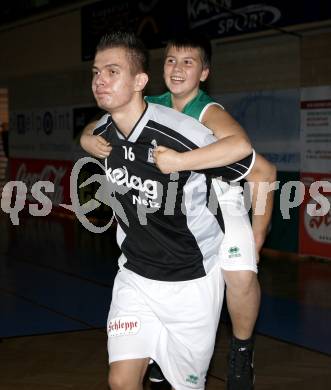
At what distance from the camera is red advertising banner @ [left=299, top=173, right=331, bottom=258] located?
363 inches

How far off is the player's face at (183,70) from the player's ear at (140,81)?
82 centimetres

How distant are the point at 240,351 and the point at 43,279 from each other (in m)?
4.48

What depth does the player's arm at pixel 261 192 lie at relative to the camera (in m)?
3.59

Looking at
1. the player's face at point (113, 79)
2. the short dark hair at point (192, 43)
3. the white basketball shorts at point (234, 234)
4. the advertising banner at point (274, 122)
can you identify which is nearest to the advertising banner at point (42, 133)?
the advertising banner at point (274, 122)

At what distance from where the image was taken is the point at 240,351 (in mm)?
3947

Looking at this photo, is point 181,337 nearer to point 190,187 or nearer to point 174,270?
point 174,270

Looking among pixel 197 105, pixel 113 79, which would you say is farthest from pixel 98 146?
pixel 197 105

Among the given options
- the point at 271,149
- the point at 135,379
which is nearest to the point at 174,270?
the point at 135,379

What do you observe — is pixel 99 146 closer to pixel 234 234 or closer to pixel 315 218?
pixel 234 234

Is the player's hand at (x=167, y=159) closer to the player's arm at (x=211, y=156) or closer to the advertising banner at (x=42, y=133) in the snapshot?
the player's arm at (x=211, y=156)

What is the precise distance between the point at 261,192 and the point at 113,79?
1.23 metres

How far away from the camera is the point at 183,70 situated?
3.91m

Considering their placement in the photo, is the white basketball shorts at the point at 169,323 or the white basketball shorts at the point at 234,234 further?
the white basketball shorts at the point at 234,234

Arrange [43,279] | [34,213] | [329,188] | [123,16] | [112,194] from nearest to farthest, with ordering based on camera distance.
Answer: [112,194] < [43,279] < [329,188] < [123,16] < [34,213]
